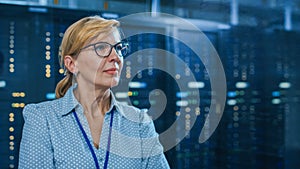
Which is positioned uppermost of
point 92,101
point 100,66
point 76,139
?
point 100,66

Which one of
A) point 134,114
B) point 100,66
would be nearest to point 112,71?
point 100,66

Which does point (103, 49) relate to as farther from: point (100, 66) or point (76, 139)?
point (76, 139)

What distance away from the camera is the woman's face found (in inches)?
43.0

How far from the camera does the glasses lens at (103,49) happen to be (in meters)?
1.09

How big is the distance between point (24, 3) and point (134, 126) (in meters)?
Result: 0.80

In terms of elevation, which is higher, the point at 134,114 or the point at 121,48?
the point at 121,48

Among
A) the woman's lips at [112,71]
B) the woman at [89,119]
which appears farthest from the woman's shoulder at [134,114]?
the woman's lips at [112,71]

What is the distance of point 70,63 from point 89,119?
17 centimetres

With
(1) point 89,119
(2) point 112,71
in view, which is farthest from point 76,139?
(2) point 112,71

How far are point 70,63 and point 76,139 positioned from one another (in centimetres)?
22

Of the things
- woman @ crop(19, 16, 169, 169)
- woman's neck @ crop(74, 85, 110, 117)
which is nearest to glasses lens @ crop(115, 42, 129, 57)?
woman @ crop(19, 16, 169, 169)

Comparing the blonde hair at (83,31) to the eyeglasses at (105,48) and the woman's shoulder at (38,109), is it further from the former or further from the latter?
the woman's shoulder at (38,109)

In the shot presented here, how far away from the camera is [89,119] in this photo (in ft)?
3.72

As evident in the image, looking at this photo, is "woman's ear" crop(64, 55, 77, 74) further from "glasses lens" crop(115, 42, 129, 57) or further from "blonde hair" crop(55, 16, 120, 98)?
"glasses lens" crop(115, 42, 129, 57)
